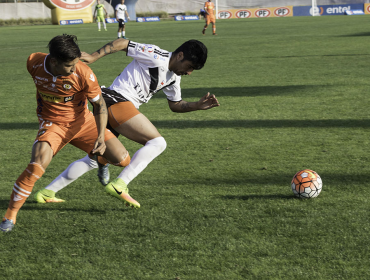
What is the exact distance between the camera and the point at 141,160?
4.43 meters

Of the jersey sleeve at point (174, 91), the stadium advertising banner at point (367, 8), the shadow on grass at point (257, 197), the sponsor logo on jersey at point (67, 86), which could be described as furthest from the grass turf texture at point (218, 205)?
the stadium advertising banner at point (367, 8)

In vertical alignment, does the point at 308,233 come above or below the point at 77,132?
below

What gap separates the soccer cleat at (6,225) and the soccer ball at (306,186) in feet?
8.22

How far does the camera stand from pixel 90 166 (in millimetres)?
4688

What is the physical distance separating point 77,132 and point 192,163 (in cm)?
188

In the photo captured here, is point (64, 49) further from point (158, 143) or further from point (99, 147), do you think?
point (158, 143)

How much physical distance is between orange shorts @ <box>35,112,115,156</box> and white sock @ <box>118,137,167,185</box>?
31 centimetres

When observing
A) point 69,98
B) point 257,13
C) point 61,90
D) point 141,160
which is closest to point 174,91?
point 141,160

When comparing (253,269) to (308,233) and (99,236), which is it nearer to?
(308,233)

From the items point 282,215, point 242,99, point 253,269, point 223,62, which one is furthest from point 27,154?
point 223,62

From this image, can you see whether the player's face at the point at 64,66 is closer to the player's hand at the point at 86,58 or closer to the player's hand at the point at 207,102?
the player's hand at the point at 86,58

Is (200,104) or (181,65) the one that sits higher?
(181,65)

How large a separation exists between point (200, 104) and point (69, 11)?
44185 mm

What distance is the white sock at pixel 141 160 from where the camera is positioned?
4344 mm
